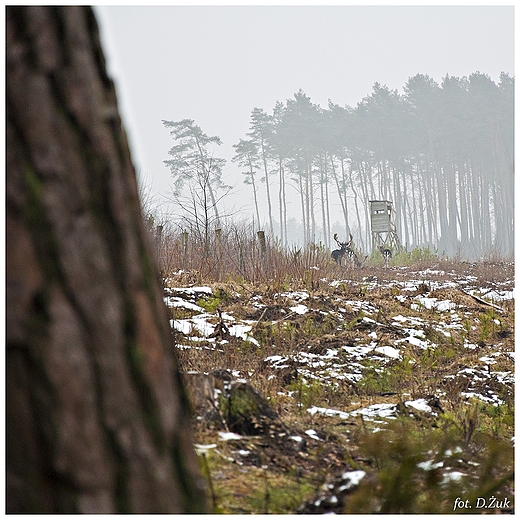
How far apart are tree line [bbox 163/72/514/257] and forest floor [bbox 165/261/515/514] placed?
42960 millimetres

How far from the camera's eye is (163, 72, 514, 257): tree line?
164 feet

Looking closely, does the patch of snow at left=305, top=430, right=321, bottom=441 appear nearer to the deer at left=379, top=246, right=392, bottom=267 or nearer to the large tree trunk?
the large tree trunk

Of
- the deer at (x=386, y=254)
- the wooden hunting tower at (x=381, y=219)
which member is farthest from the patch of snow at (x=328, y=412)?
the wooden hunting tower at (x=381, y=219)

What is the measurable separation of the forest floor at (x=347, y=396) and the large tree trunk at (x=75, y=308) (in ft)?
2.53

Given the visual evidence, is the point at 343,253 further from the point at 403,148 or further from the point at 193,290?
the point at 403,148

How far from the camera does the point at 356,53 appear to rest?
578 ft

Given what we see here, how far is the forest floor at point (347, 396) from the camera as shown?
5.83 ft

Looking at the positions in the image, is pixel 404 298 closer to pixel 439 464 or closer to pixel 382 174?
pixel 439 464

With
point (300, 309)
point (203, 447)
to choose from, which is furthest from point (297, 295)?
point (203, 447)

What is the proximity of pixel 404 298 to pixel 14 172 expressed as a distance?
27.0ft

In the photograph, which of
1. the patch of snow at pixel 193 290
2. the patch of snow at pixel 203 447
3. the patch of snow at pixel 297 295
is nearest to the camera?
the patch of snow at pixel 203 447

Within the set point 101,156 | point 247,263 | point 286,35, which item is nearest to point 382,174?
point 247,263

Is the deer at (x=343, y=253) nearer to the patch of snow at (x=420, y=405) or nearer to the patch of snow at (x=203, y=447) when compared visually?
Result: the patch of snow at (x=420, y=405)

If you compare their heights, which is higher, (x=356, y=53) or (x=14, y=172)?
(x=356, y=53)
